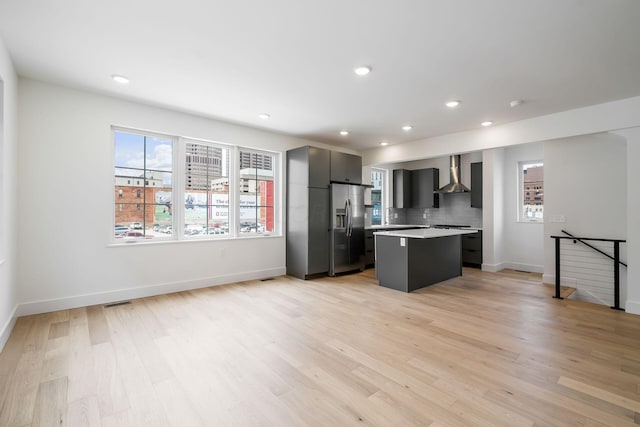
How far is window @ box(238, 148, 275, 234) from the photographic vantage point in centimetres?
527

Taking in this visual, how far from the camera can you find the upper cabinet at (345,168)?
5816 mm

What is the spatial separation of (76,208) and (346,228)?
Result: 4.15 m

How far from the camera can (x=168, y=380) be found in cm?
210

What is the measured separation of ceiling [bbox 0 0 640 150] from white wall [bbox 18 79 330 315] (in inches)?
11.1

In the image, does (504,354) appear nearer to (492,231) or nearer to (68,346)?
(68,346)

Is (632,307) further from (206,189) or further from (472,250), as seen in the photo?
(206,189)

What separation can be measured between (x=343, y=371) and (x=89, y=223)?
359cm

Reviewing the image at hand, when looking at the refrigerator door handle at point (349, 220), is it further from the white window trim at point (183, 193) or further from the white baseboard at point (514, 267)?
the white baseboard at point (514, 267)

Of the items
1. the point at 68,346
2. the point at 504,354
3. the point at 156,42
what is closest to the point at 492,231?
the point at 504,354

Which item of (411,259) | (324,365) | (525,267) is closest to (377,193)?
(525,267)

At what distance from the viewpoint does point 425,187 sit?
7.61 meters

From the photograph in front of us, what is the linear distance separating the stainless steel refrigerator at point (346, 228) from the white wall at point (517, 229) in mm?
3217

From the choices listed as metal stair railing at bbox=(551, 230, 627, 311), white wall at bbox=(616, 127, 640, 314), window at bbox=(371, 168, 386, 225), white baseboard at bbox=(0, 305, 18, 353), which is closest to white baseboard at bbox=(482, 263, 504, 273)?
metal stair railing at bbox=(551, 230, 627, 311)

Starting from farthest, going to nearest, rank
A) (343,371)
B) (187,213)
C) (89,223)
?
(187,213)
(89,223)
(343,371)
